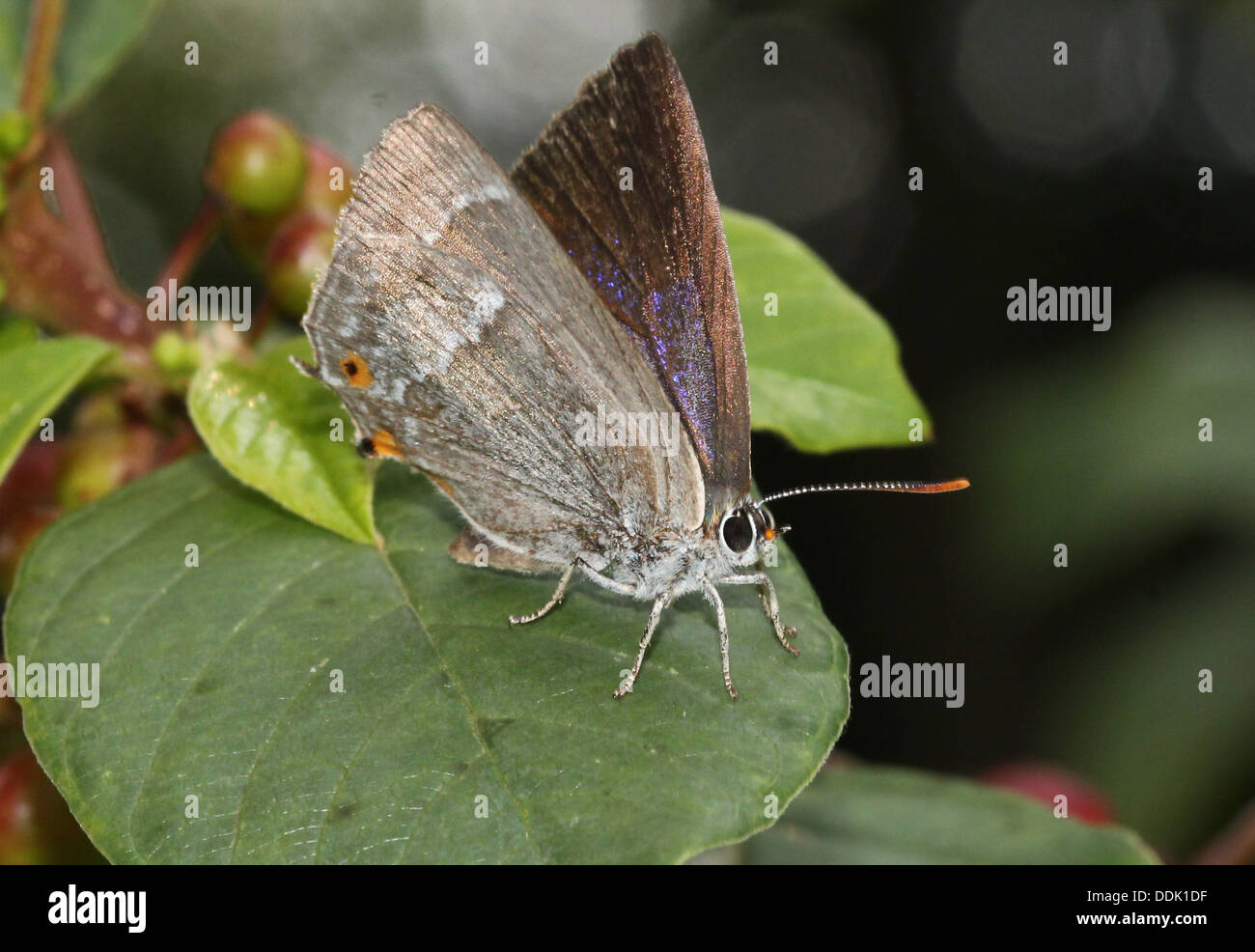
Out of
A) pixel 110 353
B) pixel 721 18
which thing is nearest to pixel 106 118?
pixel 721 18

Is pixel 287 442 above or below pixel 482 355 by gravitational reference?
below

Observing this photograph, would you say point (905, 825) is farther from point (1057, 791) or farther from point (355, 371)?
point (355, 371)

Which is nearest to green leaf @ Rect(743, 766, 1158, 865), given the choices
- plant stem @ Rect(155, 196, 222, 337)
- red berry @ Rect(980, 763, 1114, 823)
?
red berry @ Rect(980, 763, 1114, 823)

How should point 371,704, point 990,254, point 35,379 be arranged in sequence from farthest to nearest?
point 990,254 → point 35,379 → point 371,704

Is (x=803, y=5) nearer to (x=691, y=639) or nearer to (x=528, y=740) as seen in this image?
(x=691, y=639)

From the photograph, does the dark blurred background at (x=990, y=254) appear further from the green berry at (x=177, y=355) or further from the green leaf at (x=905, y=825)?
the green berry at (x=177, y=355)

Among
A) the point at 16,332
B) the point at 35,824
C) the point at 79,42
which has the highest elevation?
the point at 79,42

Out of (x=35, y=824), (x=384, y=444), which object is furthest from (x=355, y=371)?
(x=35, y=824)
